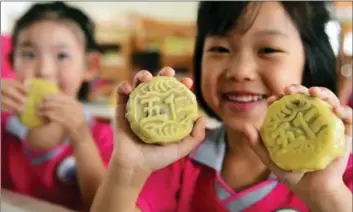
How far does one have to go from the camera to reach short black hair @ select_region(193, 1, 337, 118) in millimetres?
402

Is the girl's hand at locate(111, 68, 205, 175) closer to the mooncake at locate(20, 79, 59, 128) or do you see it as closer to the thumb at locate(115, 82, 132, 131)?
the thumb at locate(115, 82, 132, 131)

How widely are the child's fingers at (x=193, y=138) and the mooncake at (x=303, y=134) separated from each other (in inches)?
1.8

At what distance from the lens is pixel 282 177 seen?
1.18 ft

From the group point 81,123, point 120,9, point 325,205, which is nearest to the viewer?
point 325,205

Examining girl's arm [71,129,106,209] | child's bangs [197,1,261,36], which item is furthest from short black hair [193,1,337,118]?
girl's arm [71,129,106,209]

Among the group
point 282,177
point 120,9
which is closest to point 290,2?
point 282,177

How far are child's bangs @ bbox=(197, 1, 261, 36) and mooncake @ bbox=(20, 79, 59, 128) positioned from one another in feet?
0.57

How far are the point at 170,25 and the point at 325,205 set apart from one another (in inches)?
11.7

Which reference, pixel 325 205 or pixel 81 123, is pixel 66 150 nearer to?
pixel 81 123

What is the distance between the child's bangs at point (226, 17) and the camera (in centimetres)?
40

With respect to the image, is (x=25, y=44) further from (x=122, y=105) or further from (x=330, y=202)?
(x=330, y=202)

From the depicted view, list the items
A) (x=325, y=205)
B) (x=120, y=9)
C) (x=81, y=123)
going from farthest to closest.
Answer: (x=120, y=9), (x=81, y=123), (x=325, y=205)

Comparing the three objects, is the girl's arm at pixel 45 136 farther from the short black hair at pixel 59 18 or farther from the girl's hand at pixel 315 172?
the girl's hand at pixel 315 172

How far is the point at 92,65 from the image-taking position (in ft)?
1.85
